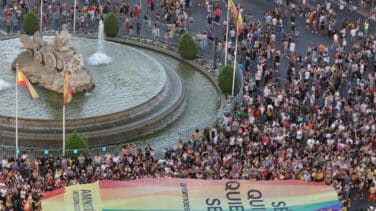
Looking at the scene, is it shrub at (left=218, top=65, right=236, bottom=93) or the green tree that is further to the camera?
shrub at (left=218, top=65, right=236, bottom=93)

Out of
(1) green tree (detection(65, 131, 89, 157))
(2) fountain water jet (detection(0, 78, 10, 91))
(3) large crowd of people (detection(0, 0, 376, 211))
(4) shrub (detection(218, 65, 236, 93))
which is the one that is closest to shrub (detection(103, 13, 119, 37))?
(3) large crowd of people (detection(0, 0, 376, 211))

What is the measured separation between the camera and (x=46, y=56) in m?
45.1

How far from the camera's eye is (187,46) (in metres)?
53.2

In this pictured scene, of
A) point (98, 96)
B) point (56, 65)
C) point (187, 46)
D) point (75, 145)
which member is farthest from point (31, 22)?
point (75, 145)

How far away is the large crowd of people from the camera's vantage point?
36.8 meters

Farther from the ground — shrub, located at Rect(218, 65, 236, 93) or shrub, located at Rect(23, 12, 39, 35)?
shrub, located at Rect(23, 12, 39, 35)

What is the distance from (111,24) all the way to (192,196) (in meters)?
24.5

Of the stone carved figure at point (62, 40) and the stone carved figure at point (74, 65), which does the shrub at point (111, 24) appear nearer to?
the stone carved figure at point (62, 40)

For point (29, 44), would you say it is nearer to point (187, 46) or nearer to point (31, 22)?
point (31, 22)

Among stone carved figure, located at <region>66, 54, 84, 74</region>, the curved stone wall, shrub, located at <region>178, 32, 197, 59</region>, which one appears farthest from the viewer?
shrub, located at <region>178, 32, 197, 59</region>

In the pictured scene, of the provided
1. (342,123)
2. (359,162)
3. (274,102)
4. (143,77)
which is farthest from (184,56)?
(359,162)

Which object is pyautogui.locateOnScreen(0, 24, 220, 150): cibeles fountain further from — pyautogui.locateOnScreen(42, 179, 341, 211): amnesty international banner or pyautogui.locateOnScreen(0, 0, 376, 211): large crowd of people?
pyautogui.locateOnScreen(42, 179, 341, 211): amnesty international banner

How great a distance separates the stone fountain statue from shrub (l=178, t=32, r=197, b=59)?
9169 millimetres

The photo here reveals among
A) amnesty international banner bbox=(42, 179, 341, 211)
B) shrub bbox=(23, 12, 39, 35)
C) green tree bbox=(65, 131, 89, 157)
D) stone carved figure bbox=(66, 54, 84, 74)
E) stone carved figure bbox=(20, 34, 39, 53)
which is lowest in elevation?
amnesty international banner bbox=(42, 179, 341, 211)
